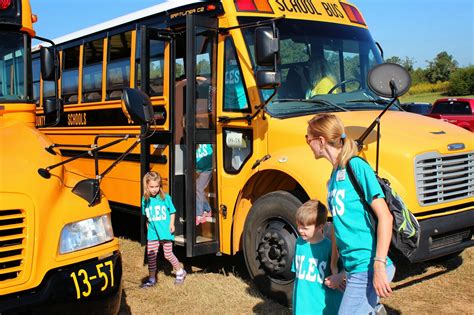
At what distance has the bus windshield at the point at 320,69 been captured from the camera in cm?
472

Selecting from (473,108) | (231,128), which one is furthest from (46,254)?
(473,108)

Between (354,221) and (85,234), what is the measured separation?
59.9 inches

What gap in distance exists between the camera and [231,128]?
16.3ft

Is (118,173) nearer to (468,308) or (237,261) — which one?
(237,261)

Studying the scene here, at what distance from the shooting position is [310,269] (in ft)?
10.3

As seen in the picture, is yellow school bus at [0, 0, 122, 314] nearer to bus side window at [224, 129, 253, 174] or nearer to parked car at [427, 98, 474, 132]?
bus side window at [224, 129, 253, 174]

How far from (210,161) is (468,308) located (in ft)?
8.40

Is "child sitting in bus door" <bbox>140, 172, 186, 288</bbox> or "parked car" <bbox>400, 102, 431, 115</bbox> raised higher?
"parked car" <bbox>400, 102, 431, 115</bbox>

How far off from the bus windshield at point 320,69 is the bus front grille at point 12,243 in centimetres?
242

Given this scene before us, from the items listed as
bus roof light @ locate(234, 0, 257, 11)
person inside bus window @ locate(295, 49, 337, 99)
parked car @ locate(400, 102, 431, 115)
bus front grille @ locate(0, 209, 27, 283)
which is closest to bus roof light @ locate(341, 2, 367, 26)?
person inside bus window @ locate(295, 49, 337, 99)

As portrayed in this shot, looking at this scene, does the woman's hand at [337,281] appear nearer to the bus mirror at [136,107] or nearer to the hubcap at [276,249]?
the hubcap at [276,249]

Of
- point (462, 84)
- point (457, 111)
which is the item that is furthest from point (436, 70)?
point (457, 111)

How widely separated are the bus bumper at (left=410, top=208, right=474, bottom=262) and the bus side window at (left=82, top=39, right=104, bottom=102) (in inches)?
167

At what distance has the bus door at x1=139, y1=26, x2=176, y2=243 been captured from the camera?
210 inches
